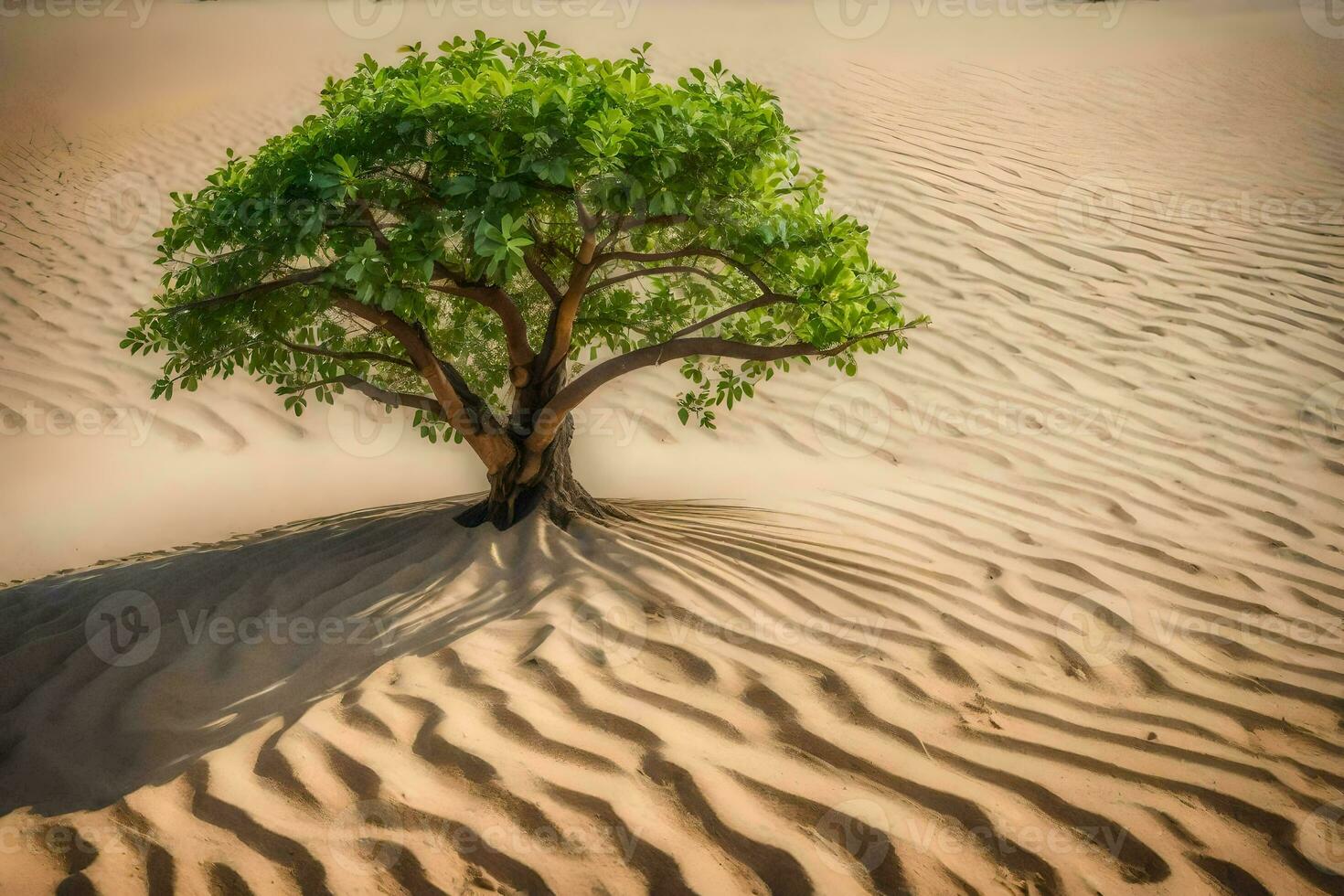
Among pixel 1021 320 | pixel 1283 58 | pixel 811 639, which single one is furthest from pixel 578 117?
pixel 1283 58

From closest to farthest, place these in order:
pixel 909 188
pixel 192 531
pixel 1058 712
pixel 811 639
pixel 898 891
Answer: pixel 898 891 → pixel 1058 712 → pixel 811 639 → pixel 192 531 → pixel 909 188

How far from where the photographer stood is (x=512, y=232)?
10.3ft

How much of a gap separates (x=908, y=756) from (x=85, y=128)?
14.3 metres

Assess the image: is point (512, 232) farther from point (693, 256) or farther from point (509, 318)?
point (693, 256)

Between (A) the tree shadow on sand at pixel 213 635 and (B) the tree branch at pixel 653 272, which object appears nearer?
(A) the tree shadow on sand at pixel 213 635

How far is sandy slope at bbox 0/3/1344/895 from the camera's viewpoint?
2.51m

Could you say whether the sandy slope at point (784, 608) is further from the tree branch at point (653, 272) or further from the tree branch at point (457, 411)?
the tree branch at point (653, 272)

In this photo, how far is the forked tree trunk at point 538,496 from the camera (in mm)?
4305

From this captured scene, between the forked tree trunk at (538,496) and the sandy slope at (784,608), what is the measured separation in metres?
0.19

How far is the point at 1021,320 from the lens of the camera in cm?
721

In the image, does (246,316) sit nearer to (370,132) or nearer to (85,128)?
(370,132)

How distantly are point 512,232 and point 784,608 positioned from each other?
1.80 meters

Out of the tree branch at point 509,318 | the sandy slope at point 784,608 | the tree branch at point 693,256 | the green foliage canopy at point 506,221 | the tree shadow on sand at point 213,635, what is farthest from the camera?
the tree branch at point 509,318

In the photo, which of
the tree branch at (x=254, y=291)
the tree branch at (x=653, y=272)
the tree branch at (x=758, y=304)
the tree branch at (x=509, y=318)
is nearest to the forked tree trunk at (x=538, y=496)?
the tree branch at (x=509, y=318)
